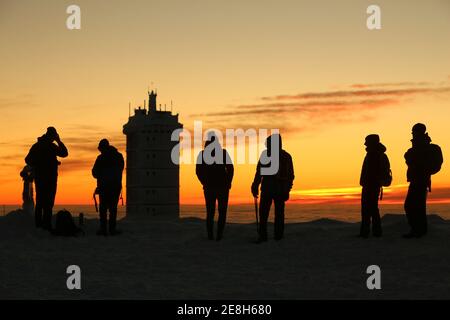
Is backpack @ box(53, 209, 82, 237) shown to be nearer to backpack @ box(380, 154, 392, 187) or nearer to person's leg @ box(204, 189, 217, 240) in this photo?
person's leg @ box(204, 189, 217, 240)

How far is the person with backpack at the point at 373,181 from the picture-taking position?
1538cm

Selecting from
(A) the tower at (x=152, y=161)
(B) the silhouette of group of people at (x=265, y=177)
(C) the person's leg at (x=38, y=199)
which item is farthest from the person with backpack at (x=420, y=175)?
(A) the tower at (x=152, y=161)

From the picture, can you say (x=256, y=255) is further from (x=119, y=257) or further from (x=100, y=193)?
(x=100, y=193)

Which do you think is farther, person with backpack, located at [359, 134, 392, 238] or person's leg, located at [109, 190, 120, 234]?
person's leg, located at [109, 190, 120, 234]

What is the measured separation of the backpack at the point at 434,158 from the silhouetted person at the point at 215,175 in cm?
470

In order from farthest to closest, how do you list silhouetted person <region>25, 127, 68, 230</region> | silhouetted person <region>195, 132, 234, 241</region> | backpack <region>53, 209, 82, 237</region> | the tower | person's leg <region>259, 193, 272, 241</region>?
the tower, backpack <region>53, 209, 82, 237</region>, silhouetted person <region>25, 127, 68, 230</region>, silhouetted person <region>195, 132, 234, 241</region>, person's leg <region>259, 193, 272, 241</region>

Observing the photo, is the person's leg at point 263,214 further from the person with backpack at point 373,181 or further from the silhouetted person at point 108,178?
the silhouetted person at point 108,178

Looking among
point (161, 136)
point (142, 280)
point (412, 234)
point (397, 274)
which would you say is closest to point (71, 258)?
point (142, 280)

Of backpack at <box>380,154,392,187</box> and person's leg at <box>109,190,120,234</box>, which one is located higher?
backpack at <box>380,154,392,187</box>

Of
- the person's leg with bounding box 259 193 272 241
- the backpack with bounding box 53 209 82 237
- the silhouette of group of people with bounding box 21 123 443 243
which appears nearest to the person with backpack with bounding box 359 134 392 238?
the silhouette of group of people with bounding box 21 123 443 243

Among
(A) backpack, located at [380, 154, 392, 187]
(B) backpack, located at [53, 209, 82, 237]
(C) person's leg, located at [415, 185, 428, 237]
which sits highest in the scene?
(A) backpack, located at [380, 154, 392, 187]

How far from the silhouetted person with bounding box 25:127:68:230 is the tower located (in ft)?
157

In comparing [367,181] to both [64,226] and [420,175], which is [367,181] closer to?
[420,175]

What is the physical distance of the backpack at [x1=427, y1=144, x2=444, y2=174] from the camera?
48.9 feet
